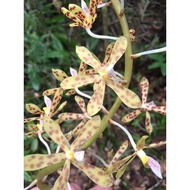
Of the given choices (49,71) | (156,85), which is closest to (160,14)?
(156,85)

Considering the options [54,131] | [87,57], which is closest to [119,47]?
[87,57]

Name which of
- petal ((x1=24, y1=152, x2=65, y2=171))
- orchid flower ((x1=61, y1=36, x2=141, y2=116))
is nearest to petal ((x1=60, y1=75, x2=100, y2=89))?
orchid flower ((x1=61, y1=36, x2=141, y2=116))

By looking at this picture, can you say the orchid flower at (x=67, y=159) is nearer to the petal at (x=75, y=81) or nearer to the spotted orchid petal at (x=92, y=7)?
the petal at (x=75, y=81)

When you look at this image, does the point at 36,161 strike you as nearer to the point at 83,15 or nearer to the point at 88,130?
the point at 88,130

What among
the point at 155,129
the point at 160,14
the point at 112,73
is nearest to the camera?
the point at 112,73
